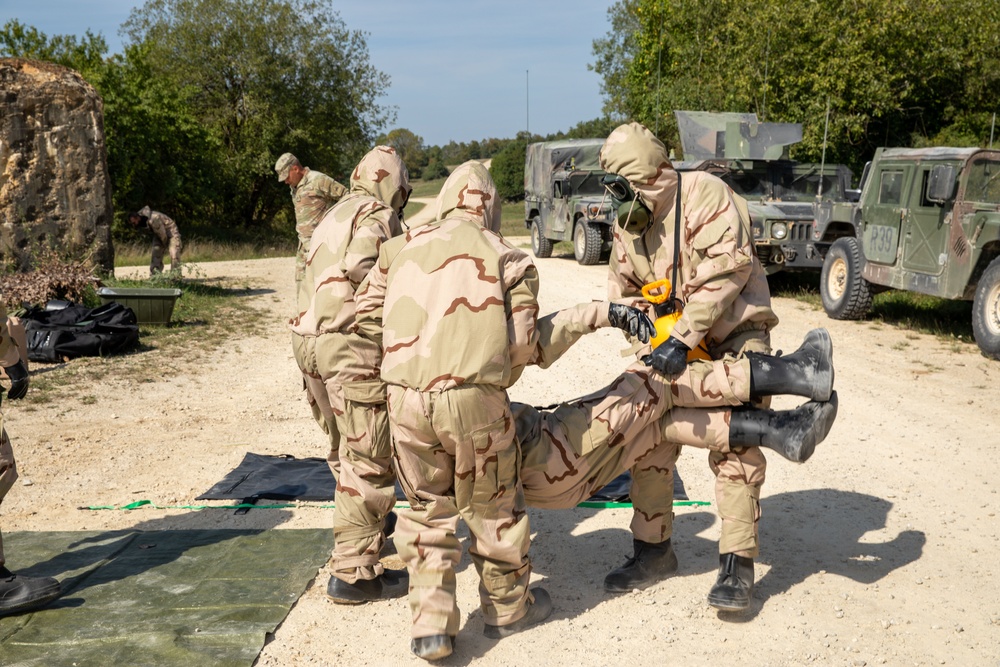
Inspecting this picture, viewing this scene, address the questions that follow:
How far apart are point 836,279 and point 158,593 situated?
9.65 meters

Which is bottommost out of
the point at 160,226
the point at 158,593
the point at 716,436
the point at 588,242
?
the point at 588,242

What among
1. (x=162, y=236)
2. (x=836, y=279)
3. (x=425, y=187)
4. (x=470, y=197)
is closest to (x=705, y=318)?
(x=470, y=197)

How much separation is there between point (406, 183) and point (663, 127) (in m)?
22.8

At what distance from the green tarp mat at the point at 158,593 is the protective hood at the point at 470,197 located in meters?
1.82

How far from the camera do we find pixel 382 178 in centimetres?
441

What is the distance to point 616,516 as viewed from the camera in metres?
5.18

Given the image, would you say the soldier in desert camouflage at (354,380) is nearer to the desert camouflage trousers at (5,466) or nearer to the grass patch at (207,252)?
the desert camouflage trousers at (5,466)

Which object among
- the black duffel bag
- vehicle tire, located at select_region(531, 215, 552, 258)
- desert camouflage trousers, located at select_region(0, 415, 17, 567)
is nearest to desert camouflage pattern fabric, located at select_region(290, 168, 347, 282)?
the black duffel bag

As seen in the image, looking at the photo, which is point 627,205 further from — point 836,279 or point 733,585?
point 836,279

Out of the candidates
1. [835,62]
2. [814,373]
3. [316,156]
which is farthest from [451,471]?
[316,156]

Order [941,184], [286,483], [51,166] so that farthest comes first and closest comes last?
[51,166]
[941,184]
[286,483]

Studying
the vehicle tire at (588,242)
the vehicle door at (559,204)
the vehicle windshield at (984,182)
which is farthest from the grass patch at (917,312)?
the vehicle door at (559,204)

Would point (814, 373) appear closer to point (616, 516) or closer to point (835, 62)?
point (616, 516)

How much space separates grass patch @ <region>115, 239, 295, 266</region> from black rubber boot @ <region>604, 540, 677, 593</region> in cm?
1651
